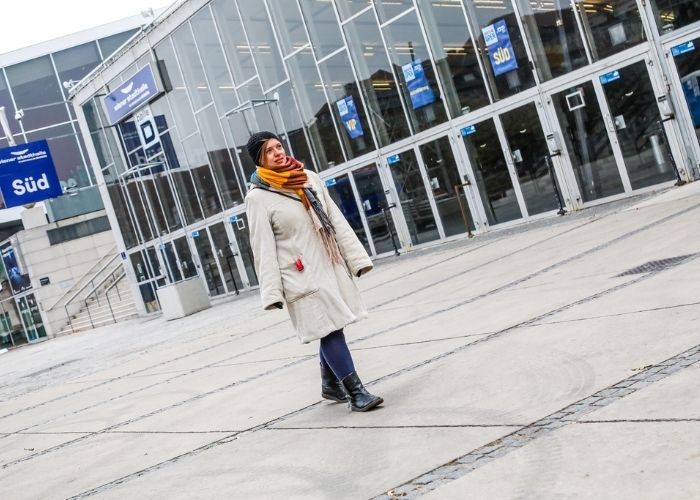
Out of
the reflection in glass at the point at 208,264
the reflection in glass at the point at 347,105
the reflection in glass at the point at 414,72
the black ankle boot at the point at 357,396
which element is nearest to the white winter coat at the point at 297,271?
the black ankle boot at the point at 357,396

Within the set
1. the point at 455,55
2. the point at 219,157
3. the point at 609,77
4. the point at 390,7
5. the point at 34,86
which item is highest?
the point at 34,86

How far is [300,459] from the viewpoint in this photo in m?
4.09

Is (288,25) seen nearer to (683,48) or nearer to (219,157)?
(219,157)

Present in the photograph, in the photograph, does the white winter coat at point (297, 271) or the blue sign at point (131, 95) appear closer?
the white winter coat at point (297, 271)

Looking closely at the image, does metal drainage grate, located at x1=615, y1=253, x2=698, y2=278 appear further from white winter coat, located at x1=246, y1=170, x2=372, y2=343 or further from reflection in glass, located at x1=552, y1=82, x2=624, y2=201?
reflection in glass, located at x1=552, y1=82, x2=624, y2=201

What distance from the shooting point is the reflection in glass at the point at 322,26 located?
64.9 feet

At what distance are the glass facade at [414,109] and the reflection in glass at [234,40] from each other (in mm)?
51

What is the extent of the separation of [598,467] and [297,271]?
7.83 ft

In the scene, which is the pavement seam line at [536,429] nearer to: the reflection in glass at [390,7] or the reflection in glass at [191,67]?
the reflection in glass at [390,7]

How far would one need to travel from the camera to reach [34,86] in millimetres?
38594

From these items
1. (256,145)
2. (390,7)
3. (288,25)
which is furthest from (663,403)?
(288,25)

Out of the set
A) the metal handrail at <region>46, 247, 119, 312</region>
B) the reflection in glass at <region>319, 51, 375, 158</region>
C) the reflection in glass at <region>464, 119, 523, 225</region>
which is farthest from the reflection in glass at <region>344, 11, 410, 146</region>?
the metal handrail at <region>46, 247, 119, 312</region>

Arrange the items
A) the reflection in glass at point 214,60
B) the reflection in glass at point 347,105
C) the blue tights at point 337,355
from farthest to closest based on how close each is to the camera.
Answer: the reflection in glass at point 214,60, the reflection in glass at point 347,105, the blue tights at point 337,355

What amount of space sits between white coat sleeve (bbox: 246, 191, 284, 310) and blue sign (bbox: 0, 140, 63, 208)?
63.2 feet
